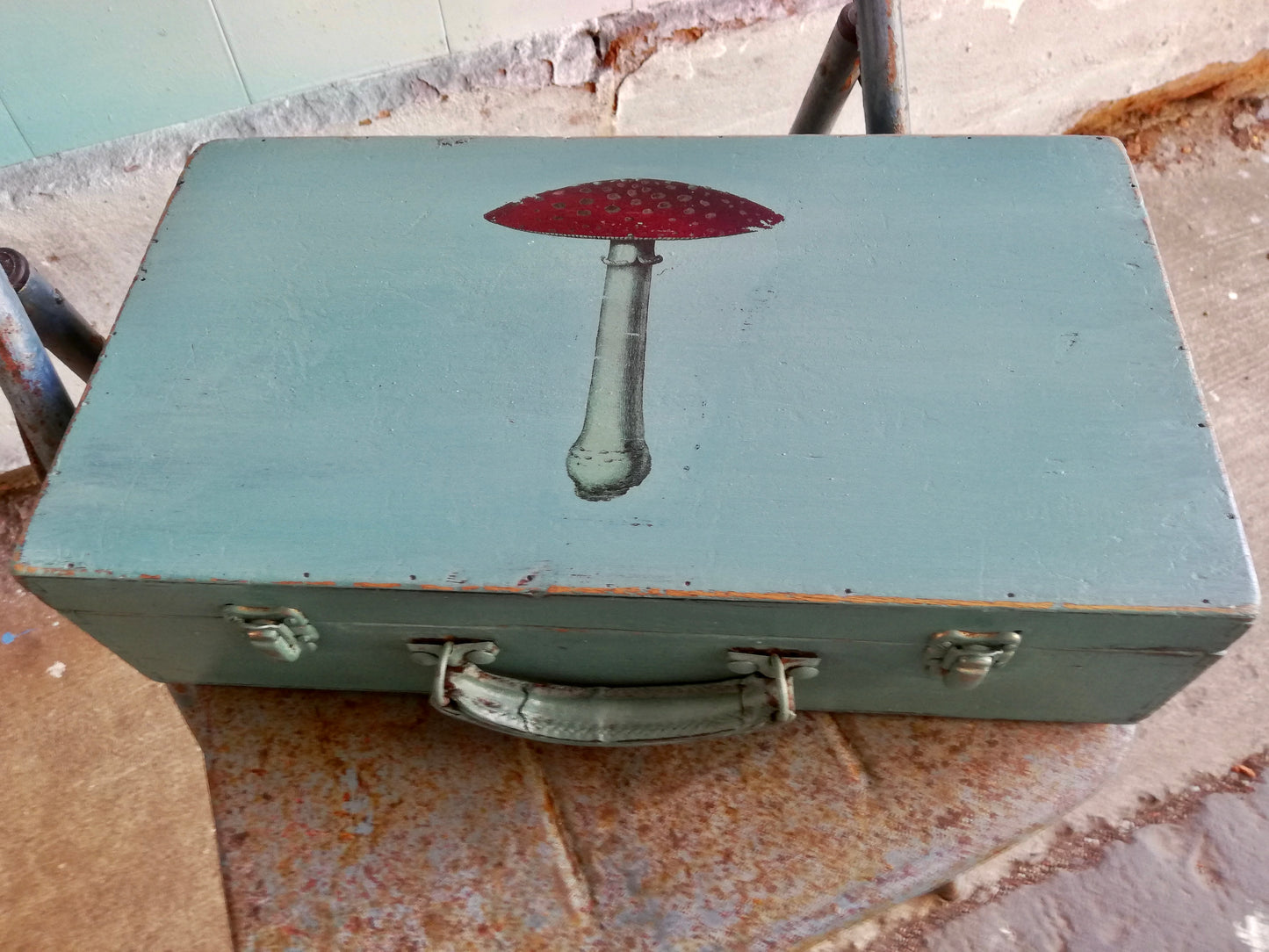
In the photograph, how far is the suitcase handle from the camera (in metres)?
0.74

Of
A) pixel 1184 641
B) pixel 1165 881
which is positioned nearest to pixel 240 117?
pixel 1184 641

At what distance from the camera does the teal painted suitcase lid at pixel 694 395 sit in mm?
680

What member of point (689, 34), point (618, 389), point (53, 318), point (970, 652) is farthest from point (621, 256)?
point (689, 34)

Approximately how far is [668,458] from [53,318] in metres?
0.71

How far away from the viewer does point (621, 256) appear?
87cm

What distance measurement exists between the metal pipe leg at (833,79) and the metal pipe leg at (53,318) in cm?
87

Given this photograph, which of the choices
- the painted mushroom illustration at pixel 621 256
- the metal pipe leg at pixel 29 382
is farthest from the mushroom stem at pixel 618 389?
the metal pipe leg at pixel 29 382

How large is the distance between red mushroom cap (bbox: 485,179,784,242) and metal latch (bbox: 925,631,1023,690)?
0.45 metres

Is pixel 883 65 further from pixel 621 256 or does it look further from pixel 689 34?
pixel 689 34

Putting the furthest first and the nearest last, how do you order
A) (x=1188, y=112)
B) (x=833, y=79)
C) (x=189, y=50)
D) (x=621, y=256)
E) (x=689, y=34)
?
(x=1188, y=112) → (x=689, y=34) → (x=189, y=50) → (x=833, y=79) → (x=621, y=256)

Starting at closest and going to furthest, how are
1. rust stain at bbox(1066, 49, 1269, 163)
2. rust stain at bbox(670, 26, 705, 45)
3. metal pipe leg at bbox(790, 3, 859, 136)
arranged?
1. metal pipe leg at bbox(790, 3, 859, 136)
2. rust stain at bbox(670, 26, 705, 45)
3. rust stain at bbox(1066, 49, 1269, 163)

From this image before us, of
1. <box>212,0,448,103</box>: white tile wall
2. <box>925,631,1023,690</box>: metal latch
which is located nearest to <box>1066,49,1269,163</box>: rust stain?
<box>212,0,448,103</box>: white tile wall

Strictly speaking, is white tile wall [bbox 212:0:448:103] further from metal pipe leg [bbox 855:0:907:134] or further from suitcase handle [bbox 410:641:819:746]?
suitcase handle [bbox 410:641:819:746]

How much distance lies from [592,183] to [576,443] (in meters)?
0.36
